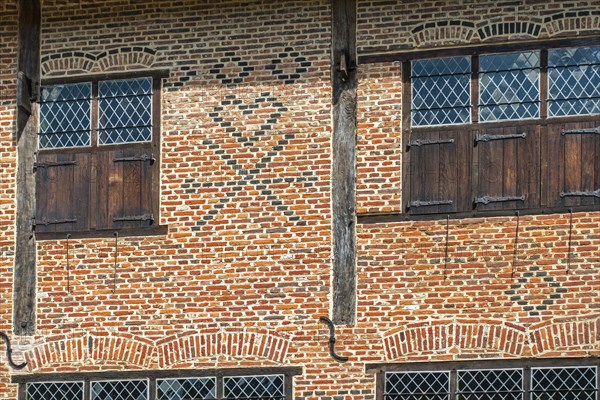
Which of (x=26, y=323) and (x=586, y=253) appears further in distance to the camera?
(x=26, y=323)

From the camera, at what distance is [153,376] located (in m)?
17.1

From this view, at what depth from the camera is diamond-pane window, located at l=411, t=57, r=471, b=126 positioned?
1695 centimetres

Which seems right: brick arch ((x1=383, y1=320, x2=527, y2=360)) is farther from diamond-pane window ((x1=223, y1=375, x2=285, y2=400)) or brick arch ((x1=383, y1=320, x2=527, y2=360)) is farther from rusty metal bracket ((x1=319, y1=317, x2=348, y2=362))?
diamond-pane window ((x1=223, y1=375, x2=285, y2=400))

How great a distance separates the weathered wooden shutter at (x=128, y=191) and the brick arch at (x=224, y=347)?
4.65 feet

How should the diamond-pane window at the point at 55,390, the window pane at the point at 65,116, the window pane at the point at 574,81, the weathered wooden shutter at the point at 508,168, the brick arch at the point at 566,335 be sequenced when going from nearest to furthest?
1. the brick arch at the point at 566,335
2. the weathered wooden shutter at the point at 508,168
3. the window pane at the point at 574,81
4. the diamond-pane window at the point at 55,390
5. the window pane at the point at 65,116

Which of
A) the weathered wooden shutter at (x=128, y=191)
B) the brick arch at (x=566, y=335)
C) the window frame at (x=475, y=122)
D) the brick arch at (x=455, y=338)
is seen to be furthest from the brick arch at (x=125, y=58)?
the brick arch at (x=566, y=335)

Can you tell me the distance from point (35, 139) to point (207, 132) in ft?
6.72

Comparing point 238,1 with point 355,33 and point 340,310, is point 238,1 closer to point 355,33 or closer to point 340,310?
point 355,33

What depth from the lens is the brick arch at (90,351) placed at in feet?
56.4

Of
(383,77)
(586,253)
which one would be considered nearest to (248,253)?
(383,77)

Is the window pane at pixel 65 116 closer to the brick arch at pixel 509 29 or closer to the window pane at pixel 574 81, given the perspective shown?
the brick arch at pixel 509 29

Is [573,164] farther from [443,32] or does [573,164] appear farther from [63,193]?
[63,193]

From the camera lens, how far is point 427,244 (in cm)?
1673

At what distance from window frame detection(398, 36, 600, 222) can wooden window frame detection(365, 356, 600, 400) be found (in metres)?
1.55
